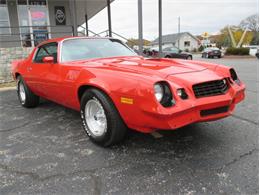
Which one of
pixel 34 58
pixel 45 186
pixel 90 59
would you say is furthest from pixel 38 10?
pixel 45 186

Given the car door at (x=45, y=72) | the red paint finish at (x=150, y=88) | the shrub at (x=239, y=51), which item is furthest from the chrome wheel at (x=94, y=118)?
the shrub at (x=239, y=51)

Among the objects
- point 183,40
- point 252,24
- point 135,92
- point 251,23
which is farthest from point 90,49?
point 251,23

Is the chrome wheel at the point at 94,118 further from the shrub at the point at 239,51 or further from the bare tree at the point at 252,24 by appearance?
the bare tree at the point at 252,24

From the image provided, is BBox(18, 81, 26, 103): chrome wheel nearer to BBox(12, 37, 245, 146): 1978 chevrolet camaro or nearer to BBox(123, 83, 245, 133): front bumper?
BBox(12, 37, 245, 146): 1978 chevrolet camaro

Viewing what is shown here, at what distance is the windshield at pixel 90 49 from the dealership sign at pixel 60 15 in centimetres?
1068

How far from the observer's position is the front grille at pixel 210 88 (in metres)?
2.64

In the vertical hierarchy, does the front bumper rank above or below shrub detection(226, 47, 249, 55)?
below

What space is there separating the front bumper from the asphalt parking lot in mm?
481

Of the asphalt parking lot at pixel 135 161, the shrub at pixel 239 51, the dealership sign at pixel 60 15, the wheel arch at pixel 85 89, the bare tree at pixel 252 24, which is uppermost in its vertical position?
the bare tree at pixel 252 24

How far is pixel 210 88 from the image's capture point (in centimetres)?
275

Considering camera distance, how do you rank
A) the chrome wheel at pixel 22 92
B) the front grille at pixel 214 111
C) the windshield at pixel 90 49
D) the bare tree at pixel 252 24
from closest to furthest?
the front grille at pixel 214 111, the windshield at pixel 90 49, the chrome wheel at pixel 22 92, the bare tree at pixel 252 24

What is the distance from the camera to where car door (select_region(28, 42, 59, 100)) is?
13.0 feet

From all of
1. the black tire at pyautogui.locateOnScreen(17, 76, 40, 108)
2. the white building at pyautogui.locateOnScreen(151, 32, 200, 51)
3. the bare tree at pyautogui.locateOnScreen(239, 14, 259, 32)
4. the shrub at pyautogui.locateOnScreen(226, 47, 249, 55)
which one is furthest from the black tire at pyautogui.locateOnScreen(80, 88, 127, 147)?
the bare tree at pyautogui.locateOnScreen(239, 14, 259, 32)

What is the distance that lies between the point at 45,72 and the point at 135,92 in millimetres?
2360
